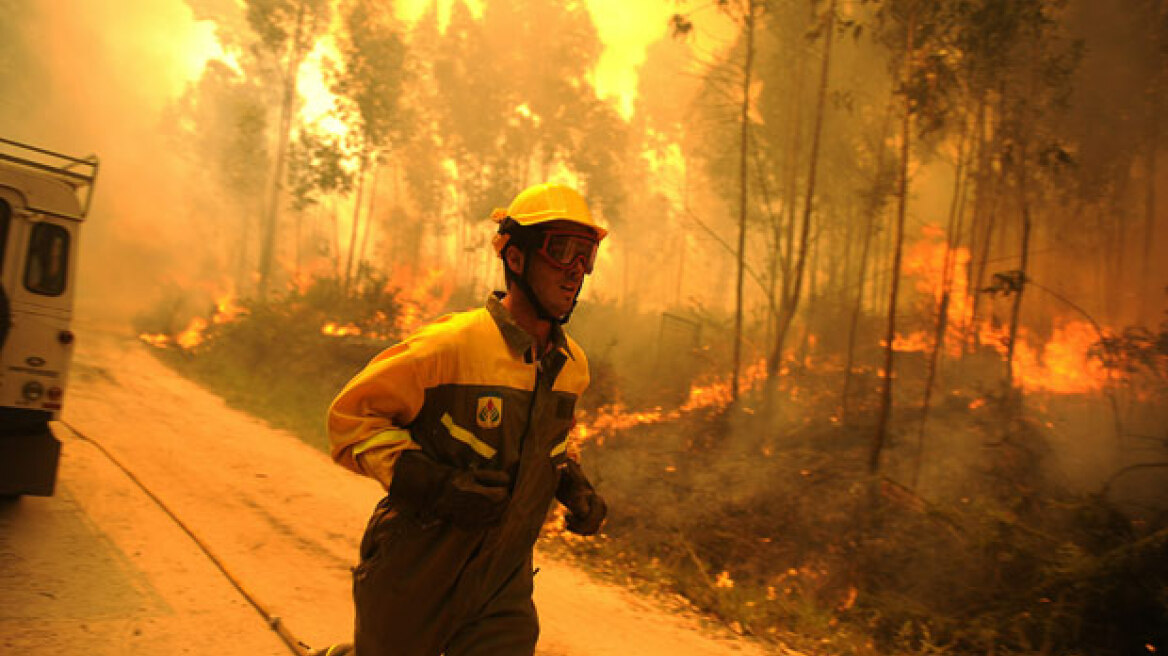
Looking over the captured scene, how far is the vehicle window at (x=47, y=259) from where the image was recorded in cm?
515

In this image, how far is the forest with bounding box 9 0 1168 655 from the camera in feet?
20.4

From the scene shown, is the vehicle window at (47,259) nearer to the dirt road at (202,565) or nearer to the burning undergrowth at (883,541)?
the dirt road at (202,565)

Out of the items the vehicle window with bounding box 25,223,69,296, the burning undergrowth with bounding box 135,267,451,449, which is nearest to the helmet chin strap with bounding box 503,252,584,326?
the vehicle window with bounding box 25,223,69,296

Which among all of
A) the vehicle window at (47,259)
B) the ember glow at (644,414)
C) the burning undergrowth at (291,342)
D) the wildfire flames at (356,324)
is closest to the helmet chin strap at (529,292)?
the vehicle window at (47,259)

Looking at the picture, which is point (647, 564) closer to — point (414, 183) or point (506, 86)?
point (506, 86)

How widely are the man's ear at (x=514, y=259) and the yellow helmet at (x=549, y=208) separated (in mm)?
37

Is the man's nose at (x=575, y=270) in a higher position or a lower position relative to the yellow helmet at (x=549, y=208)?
lower

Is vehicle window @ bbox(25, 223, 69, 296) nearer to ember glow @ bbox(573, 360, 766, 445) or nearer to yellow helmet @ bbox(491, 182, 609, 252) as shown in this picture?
yellow helmet @ bbox(491, 182, 609, 252)

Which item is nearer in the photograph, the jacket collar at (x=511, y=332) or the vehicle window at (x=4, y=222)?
the jacket collar at (x=511, y=332)

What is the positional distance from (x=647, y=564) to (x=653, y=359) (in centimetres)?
980

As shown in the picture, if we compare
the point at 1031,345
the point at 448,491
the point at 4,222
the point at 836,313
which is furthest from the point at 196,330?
the point at 1031,345

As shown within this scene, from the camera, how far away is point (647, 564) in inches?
264

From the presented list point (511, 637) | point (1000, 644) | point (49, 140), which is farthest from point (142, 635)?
point (49, 140)

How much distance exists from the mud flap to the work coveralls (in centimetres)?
484
